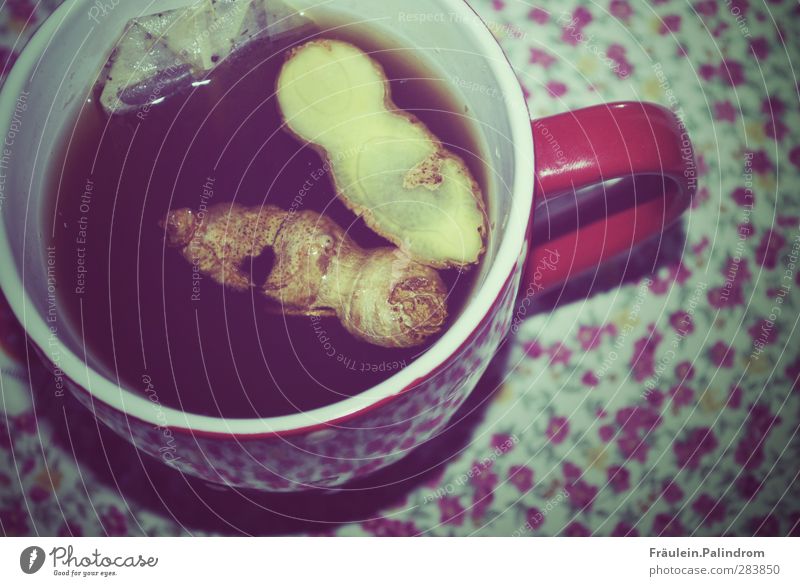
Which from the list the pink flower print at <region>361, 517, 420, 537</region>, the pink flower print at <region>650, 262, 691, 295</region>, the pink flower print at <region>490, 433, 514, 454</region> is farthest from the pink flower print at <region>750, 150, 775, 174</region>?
the pink flower print at <region>361, 517, 420, 537</region>

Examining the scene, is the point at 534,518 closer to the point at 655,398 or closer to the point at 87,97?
→ the point at 655,398

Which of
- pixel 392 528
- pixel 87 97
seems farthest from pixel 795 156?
pixel 87 97

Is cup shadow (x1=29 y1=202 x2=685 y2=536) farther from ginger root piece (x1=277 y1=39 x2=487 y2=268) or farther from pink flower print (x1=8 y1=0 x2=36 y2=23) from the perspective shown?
pink flower print (x1=8 y1=0 x2=36 y2=23)

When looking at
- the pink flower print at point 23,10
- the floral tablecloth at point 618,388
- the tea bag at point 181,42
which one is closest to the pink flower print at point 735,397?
the floral tablecloth at point 618,388

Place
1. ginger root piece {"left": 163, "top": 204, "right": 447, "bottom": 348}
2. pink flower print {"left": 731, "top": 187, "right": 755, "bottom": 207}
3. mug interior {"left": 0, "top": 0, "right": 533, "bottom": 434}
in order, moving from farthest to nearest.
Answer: pink flower print {"left": 731, "top": 187, "right": 755, "bottom": 207}, ginger root piece {"left": 163, "top": 204, "right": 447, "bottom": 348}, mug interior {"left": 0, "top": 0, "right": 533, "bottom": 434}
